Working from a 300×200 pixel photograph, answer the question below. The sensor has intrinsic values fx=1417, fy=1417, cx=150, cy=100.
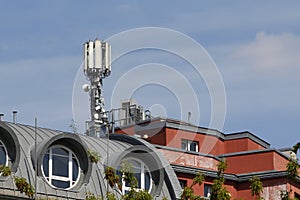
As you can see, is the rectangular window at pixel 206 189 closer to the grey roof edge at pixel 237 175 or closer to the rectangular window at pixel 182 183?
the grey roof edge at pixel 237 175

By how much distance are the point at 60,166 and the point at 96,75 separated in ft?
77.8

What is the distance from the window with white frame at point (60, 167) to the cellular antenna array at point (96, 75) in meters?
14.0

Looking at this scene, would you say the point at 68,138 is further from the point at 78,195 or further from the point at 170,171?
the point at 170,171

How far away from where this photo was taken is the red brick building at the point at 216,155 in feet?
247

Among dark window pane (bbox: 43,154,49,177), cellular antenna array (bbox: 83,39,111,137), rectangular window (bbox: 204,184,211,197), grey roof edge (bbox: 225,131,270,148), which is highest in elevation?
cellular antenna array (bbox: 83,39,111,137)

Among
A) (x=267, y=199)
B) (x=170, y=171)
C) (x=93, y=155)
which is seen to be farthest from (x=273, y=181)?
(x=93, y=155)

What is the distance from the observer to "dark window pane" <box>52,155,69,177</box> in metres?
65.2

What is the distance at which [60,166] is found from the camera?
215ft

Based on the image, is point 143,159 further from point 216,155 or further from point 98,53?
point 98,53

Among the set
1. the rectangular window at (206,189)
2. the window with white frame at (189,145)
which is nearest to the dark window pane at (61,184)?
the rectangular window at (206,189)

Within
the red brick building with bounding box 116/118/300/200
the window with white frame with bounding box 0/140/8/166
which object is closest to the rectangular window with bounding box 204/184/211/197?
the red brick building with bounding box 116/118/300/200

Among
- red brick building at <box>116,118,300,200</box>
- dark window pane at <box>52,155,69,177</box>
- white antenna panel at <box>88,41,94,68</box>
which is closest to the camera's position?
dark window pane at <box>52,155,69,177</box>

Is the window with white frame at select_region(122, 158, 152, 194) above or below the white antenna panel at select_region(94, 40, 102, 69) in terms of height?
below

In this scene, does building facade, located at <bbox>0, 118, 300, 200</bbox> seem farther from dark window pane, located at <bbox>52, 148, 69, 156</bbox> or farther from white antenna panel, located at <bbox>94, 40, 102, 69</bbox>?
white antenna panel, located at <bbox>94, 40, 102, 69</bbox>
